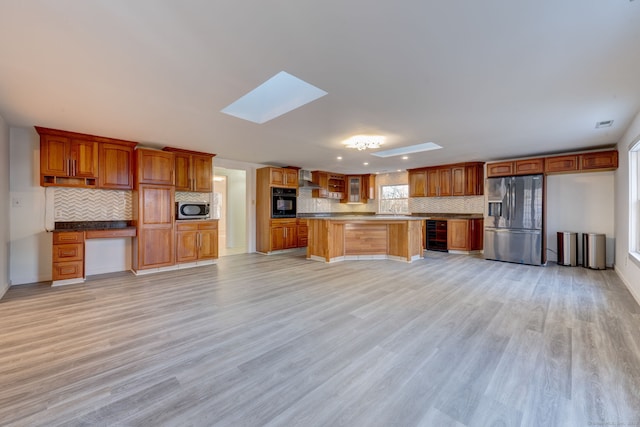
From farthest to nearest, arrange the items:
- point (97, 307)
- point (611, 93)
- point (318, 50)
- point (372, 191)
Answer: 1. point (372, 191)
2. point (97, 307)
3. point (611, 93)
4. point (318, 50)

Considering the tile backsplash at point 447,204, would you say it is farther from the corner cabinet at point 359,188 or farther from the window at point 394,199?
the corner cabinet at point 359,188

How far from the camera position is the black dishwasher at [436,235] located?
23.4 ft

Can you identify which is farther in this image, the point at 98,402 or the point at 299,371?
the point at 299,371

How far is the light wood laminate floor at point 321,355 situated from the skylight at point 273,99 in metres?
2.38

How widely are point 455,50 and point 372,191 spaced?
7133mm

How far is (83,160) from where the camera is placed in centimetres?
432

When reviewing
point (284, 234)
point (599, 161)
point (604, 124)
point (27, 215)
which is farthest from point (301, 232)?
point (599, 161)

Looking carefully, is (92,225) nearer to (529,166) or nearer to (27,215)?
(27,215)

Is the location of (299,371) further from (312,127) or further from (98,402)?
(312,127)

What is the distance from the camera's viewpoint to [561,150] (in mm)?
5297

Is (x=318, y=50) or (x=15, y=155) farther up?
(x=318, y=50)

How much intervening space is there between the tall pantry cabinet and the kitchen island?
2964mm

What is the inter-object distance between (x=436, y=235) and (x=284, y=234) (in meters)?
4.17

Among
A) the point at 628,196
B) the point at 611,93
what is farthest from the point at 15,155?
the point at 628,196
